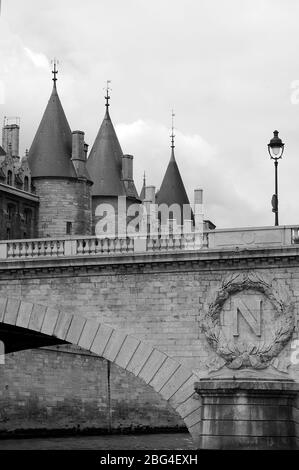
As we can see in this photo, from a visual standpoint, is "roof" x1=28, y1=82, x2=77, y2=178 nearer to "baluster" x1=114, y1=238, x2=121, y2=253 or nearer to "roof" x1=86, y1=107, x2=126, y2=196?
"roof" x1=86, y1=107, x2=126, y2=196

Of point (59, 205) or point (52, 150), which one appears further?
point (59, 205)

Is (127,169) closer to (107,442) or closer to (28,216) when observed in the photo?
(28,216)

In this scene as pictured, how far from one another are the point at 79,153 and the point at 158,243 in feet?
148

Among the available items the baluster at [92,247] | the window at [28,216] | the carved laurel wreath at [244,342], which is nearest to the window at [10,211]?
the window at [28,216]

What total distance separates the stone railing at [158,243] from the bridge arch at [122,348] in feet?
5.74

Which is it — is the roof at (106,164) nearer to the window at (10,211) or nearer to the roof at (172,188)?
the window at (10,211)

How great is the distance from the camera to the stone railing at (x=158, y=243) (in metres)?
33.4

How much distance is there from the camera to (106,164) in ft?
287

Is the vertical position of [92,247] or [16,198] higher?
[16,198]

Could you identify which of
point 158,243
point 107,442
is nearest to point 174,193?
point 107,442
